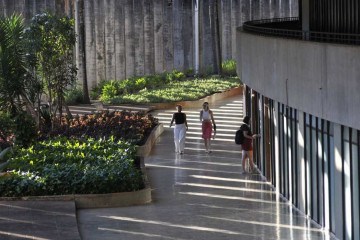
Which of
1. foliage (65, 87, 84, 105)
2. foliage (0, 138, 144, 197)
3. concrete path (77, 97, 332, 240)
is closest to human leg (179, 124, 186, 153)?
concrete path (77, 97, 332, 240)

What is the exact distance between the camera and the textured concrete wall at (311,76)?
19.6m

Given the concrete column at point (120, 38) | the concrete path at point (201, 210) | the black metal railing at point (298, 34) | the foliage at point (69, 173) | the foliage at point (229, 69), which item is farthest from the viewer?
the concrete column at point (120, 38)

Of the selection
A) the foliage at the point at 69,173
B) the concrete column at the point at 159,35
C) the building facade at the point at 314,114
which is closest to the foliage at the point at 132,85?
the concrete column at the point at 159,35

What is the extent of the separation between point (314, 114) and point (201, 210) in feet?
12.1

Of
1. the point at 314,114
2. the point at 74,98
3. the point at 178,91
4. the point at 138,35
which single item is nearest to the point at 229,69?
the point at 138,35

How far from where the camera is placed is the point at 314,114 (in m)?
22.1

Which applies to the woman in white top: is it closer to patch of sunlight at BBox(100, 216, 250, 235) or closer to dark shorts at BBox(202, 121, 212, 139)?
dark shorts at BBox(202, 121, 212, 139)

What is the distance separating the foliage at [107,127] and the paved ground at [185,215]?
3.31m

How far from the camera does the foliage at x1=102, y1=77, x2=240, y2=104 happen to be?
153 feet

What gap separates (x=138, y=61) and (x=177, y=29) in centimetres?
269

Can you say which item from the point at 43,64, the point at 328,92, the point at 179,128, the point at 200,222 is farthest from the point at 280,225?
the point at 43,64

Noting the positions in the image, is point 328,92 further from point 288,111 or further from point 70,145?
point 70,145

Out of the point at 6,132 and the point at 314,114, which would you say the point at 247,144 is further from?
the point at 6,132

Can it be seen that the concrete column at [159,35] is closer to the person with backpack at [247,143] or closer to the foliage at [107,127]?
the foliage at [107,127]
